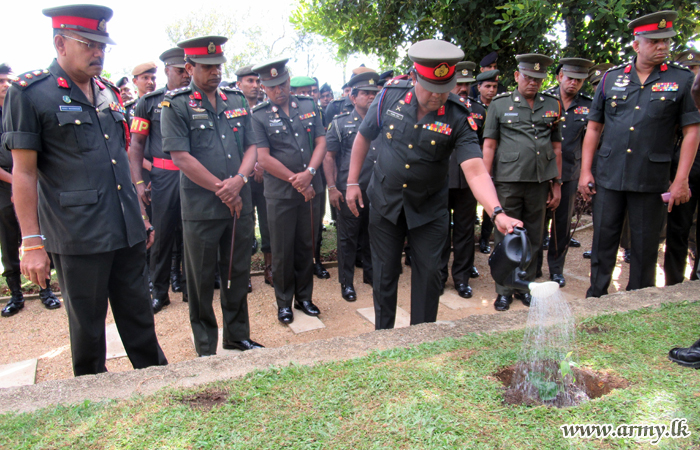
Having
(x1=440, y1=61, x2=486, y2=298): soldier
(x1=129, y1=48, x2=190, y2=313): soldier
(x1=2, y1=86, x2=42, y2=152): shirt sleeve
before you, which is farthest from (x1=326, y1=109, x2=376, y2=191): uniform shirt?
(x1=2, y1=86, x2=42, y2=152): shirt sleeve

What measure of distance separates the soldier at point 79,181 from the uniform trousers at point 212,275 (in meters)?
0.55

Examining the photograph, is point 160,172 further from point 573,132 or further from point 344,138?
point 573,132

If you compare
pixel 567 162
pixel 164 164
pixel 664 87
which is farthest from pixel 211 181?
pixel 567 162

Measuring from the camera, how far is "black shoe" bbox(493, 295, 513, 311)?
4.72 m

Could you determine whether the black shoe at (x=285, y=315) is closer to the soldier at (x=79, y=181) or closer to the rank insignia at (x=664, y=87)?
the soldier at (x=79, y=181)

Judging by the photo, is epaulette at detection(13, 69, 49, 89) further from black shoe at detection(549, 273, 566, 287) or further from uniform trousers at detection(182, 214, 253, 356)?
black shoe at detection(549, 273, 566, 287)

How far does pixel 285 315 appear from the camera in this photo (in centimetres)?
457

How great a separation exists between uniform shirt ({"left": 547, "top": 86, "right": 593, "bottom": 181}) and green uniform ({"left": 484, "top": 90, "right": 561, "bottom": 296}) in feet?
3.34

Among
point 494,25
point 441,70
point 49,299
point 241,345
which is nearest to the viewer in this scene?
point 441,70

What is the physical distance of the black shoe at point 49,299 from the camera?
194 inches

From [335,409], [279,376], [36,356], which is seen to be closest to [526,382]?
[335,409]

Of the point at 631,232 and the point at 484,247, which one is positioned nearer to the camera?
the point at 631,232

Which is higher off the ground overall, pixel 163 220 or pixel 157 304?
pixel 163 220

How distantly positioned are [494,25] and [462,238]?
4.36 m
